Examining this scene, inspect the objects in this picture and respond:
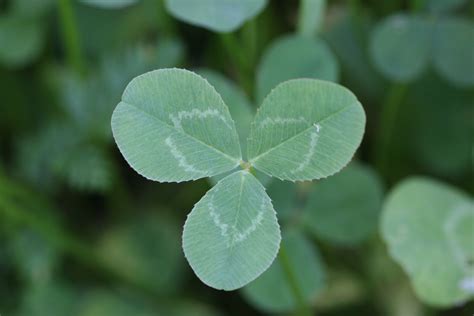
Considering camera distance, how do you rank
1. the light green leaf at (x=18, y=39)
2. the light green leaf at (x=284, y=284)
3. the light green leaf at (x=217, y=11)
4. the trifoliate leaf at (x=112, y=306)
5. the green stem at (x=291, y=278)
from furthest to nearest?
1. the light green leaf at (x=18, y=39)
2. the trifoliate leaf at (x=112, y=306)
3. the light green leaf at (x=284, y=284)
4. the light green leaf at (x=217, y=11)
5. the green stem at (x=291, y=278)

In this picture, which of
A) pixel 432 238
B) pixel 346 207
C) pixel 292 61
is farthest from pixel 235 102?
pixel 432 238

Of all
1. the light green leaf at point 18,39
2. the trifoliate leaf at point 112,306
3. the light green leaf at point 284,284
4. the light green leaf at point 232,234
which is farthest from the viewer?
the light green leaf at point 18,39

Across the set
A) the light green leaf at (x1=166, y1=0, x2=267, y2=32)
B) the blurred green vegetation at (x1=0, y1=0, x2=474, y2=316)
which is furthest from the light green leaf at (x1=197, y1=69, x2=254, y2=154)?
the light green leaf at (x1=166, y1=0, x2=267, y2=32)

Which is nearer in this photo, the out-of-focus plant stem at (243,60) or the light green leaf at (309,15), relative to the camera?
the light green leaf at (309,15)

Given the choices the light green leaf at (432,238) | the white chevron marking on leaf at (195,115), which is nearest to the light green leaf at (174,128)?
the white chevron marking on leaf at (195,115)

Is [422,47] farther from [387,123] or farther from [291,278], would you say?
[291,278]

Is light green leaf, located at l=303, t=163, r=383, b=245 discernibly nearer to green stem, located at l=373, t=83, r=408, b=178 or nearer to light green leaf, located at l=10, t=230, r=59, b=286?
green stem, located at l=373, t=83, r=408, b=178

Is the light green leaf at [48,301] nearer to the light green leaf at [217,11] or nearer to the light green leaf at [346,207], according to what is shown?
the light green leaf at [346,207]

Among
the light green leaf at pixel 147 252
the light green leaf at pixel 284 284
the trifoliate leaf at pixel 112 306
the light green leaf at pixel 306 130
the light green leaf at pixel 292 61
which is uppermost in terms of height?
the light green leaf at pixel 306 130
